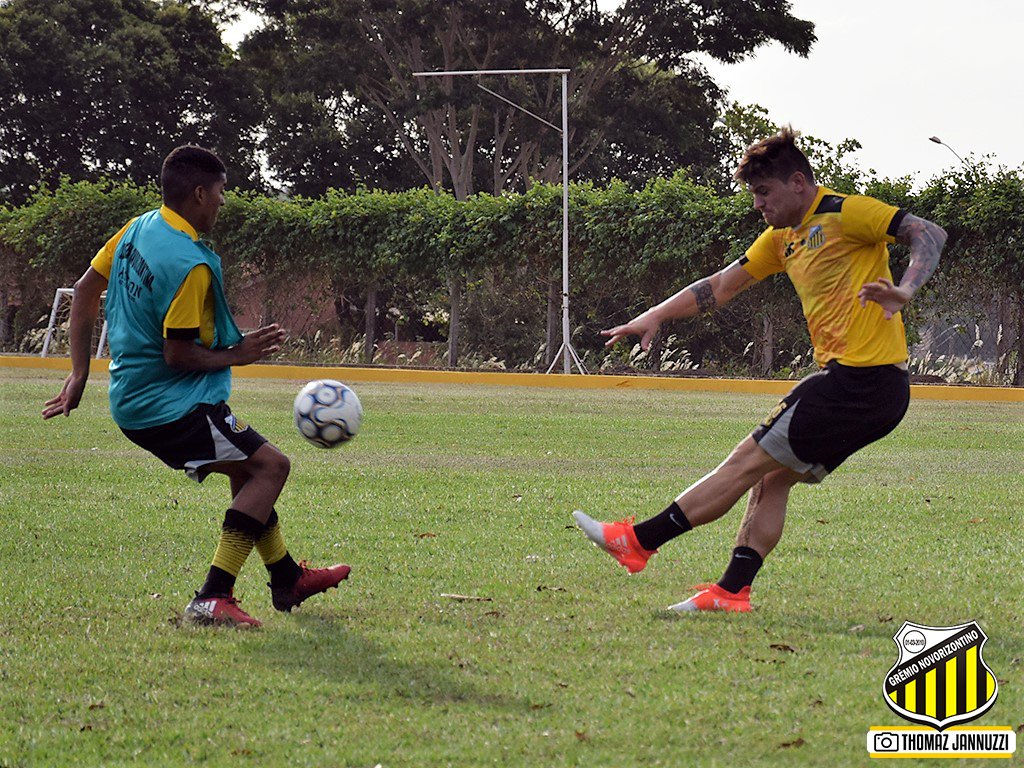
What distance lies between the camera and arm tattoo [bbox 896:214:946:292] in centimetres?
552

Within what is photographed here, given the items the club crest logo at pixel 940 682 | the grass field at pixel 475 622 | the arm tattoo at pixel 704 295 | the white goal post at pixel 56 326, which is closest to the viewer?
the grass field at pixel 475 622

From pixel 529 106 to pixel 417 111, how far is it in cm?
295

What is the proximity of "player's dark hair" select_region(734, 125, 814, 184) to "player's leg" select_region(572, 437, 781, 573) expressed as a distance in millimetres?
1059

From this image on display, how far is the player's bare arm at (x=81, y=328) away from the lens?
5.92 m

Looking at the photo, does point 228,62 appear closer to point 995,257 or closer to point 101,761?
point 995,257

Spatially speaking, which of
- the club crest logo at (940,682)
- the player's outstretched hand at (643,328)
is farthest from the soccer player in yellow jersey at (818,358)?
the club crest logo at (940,682)

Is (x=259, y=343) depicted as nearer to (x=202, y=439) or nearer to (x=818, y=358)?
(x=202, y=439)

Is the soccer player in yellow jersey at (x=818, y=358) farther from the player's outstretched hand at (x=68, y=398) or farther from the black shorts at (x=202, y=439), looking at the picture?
the player's outstretched hand at (x=68, y=398)

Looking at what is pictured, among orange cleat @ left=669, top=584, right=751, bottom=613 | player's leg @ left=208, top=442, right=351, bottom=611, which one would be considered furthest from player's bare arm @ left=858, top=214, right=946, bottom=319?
player's leg @ left=208, top=442, right=351, bottom=611

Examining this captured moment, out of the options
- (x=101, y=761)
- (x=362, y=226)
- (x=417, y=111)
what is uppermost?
(x=417, y=111)

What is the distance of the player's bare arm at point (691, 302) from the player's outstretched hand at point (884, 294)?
92cm

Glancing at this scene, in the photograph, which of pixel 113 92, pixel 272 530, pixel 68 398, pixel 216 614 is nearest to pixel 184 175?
pixel 68 398

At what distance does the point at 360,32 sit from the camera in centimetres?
3947

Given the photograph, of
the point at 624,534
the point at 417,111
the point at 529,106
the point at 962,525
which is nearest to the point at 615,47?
the point at 529,106
